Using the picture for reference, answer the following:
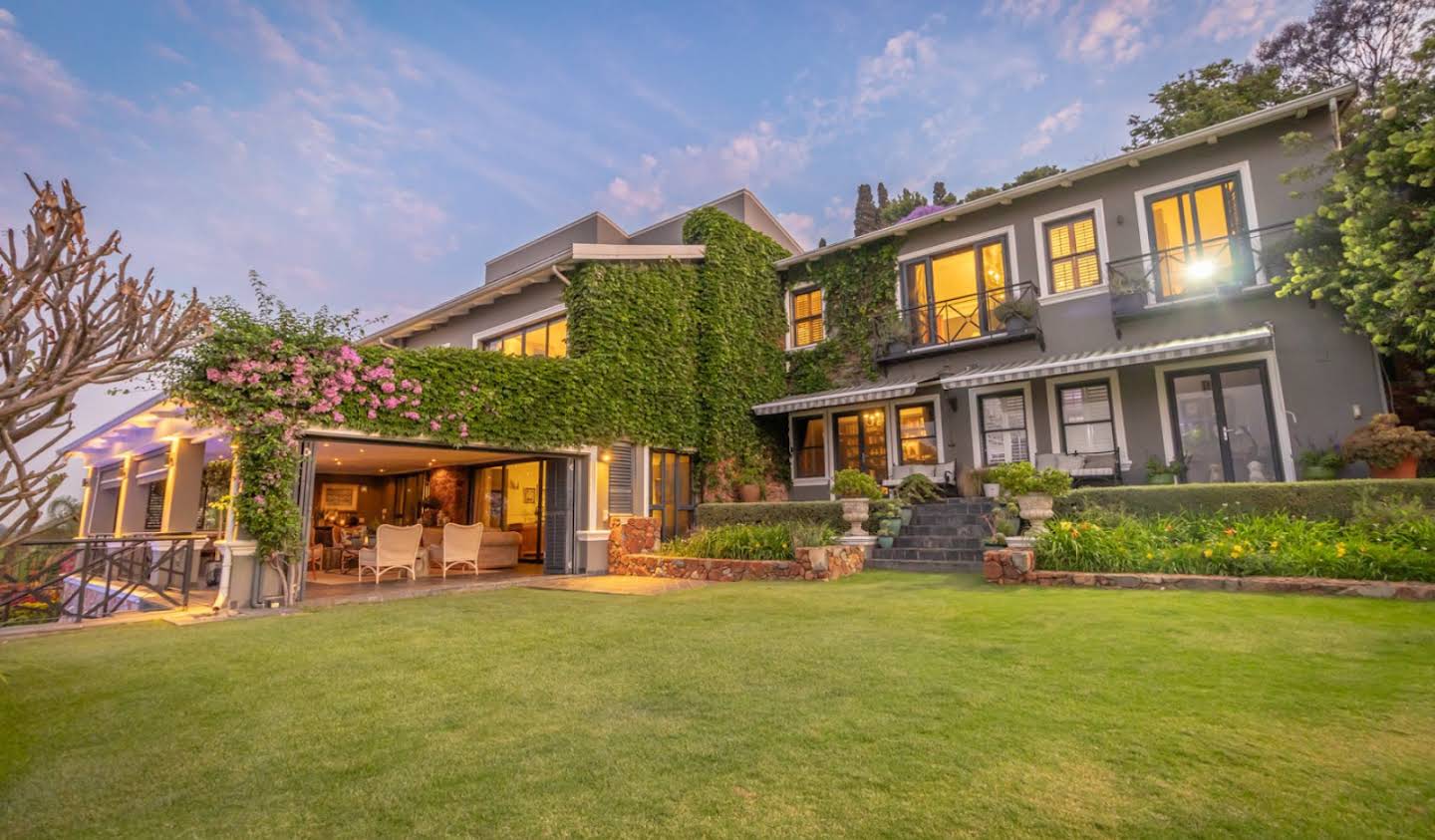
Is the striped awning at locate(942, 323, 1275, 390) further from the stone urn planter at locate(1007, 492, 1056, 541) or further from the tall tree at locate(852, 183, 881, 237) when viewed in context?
the tall tree at locate(852, 183, 881, 237)

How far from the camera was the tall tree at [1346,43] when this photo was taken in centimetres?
1548

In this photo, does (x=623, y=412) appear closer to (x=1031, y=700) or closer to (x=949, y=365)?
(x=949, y=365)

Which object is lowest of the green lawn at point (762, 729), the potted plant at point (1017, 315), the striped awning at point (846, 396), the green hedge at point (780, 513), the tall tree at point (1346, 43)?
the green lawn at point (762, 729)

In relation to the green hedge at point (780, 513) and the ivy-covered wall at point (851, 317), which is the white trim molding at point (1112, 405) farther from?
the green hedge at point (780, 513)

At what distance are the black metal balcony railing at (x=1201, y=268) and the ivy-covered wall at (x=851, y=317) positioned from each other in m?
4.33

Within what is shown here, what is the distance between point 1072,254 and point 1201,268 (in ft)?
7.07

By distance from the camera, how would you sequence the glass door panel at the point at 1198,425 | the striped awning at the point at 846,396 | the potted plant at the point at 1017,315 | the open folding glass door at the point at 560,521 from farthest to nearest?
the striped awning at the point at 846,396, the potted plant at the point at 1017,315, the open folding glass door at the point at 560,521, the glass door panel at the point at 1198,425

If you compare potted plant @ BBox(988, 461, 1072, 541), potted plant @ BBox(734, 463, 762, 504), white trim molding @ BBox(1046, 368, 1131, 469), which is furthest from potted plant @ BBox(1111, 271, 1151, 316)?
potted plant @ BBox(734, 463, 762, 504)

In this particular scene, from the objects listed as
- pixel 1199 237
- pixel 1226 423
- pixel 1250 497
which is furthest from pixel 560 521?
pixel 1199 237

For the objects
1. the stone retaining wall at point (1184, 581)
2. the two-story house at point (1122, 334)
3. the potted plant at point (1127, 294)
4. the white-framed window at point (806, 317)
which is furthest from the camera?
the white-framed window at point (806, 317)

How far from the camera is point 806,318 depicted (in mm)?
16141

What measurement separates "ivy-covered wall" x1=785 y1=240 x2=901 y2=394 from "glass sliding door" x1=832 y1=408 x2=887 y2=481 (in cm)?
87

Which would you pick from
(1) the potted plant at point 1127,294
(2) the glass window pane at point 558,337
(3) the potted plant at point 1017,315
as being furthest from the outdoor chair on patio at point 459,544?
(1) the potted plant at point 1127,294

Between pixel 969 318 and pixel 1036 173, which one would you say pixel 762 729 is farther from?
pixel 1036 173
